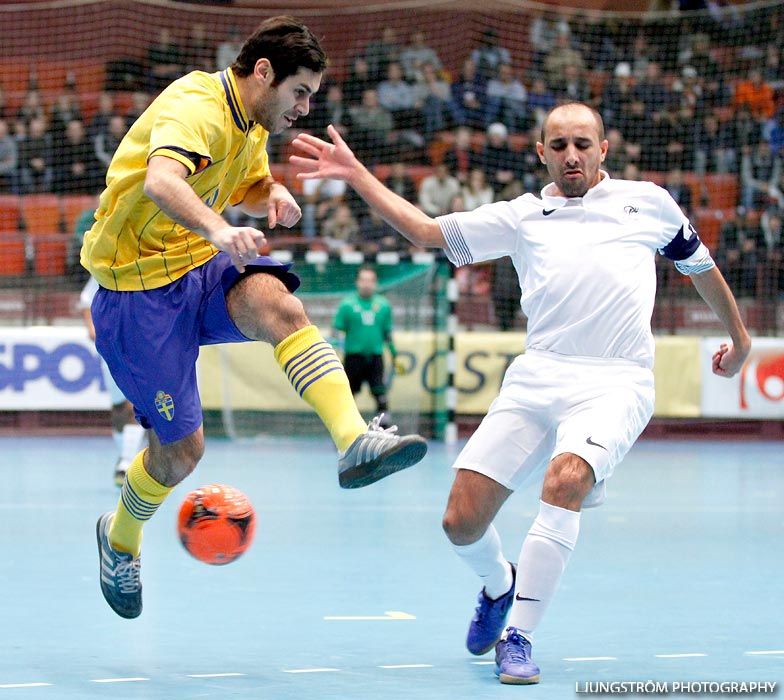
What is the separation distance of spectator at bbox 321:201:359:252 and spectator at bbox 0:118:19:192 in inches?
171

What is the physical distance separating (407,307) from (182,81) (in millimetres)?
10586

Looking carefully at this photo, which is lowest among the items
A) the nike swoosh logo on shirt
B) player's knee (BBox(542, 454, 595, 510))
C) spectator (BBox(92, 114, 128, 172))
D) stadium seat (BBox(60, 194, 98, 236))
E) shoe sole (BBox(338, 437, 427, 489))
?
stadium seat (BBox(60, 194, 98, 236))

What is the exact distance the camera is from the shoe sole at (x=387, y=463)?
4074 mm

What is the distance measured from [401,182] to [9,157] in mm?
5305

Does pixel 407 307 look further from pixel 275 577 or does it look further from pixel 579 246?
pixel 579 246

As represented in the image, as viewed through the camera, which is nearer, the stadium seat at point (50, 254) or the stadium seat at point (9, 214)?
the stadium seat at point (50, 254)

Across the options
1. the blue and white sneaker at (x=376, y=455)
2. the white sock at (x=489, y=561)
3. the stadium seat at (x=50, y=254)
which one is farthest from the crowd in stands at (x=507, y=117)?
the blue and white sneaker at (x=376, y=455)

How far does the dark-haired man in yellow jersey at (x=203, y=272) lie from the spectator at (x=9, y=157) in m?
12.8

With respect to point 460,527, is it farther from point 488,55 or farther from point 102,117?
point 488,55

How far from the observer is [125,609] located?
5.18 meters

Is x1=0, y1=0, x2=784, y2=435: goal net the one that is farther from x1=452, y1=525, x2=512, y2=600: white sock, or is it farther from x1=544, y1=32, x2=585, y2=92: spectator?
x1=452, y1=525, x2=512, y2=600: white sock

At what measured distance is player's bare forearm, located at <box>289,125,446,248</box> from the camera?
467 centimetres

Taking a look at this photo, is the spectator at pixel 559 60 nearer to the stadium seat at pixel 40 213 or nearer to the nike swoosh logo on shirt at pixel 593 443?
the stadium seat at pixel 40 213

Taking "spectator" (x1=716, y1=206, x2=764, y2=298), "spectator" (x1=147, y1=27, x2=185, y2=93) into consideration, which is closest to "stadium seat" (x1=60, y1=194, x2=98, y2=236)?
"spectator" (x1=147, y1=27, x2=185, y2=93)
